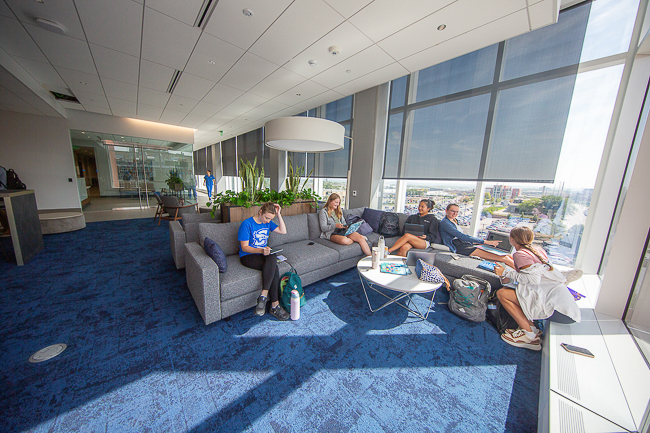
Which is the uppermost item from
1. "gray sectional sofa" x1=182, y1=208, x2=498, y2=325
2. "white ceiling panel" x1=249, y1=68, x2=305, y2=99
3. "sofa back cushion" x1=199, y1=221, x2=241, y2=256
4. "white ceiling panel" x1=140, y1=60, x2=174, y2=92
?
"white ceiling panel" x1=249, y1=68, x2=305, y2=99

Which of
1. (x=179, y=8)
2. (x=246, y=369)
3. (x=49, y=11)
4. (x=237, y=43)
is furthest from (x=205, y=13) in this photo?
(x=246, y=369)

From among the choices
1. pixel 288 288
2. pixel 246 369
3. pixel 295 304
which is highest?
pixel 288 288

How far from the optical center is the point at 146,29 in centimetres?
258

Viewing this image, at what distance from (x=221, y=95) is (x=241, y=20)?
2.70 meters

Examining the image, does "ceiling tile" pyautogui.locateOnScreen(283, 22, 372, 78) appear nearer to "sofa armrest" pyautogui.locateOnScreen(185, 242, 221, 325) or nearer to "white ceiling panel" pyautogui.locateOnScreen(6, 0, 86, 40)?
"white ceiling panel" pyautogui.locateOnScreen(6, 0, 86, 40)

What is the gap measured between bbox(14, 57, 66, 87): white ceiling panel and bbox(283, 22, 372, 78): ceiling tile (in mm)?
3963

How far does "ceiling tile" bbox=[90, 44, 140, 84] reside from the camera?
3.07 meters

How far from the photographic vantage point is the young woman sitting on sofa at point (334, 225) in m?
3.21

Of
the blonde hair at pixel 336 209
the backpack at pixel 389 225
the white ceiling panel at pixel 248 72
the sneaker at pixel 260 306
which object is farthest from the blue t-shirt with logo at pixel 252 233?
the white ceiling panel at pixel 248 72

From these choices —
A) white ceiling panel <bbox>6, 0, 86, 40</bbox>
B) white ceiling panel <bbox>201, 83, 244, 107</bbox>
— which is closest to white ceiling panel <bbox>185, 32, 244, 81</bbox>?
white ceiling panel <bbox>201, 83, 244, 107</bbox>

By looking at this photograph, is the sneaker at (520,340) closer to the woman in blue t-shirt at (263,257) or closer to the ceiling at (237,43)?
the woman in blue t-shirt at (263,257)

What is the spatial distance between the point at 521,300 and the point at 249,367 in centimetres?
237

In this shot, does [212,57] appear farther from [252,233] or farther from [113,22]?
[252,233]

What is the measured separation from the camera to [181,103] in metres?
5.23
